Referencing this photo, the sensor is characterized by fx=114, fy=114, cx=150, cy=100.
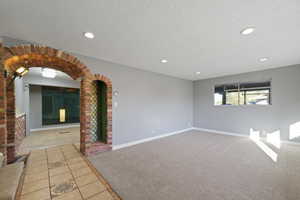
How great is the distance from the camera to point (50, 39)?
7.06ft

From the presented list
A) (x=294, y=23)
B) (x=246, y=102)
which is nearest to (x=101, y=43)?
(x=294, y=23)

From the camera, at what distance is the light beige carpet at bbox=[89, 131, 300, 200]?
1.64 metres

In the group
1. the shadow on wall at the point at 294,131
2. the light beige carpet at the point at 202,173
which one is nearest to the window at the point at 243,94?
the shadow on wall at the point at 294,131

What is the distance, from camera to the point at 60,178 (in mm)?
1967

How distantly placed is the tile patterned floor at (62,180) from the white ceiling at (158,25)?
250 centimetres

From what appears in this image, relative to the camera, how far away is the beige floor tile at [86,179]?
1.86m

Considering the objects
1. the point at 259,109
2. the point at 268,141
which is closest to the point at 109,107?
the point at 259,109

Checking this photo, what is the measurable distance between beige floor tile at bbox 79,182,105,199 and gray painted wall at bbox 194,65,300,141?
16.9ft

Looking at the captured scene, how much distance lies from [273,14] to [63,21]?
2.94m

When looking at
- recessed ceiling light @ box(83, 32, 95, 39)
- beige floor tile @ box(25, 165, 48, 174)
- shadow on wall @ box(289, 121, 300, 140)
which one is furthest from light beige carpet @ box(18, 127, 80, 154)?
shadow on wall @ box(289, 121, 300, 140)

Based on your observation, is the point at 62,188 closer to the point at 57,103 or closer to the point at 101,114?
the point at 101,114

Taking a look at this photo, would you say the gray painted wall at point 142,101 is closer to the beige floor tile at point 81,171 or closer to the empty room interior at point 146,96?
the empty room interior at point 146,96

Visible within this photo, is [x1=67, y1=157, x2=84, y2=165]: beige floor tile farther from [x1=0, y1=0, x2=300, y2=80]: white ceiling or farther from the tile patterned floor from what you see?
[x1=0, y1=0, x2=300, y2=80]: white ceiling

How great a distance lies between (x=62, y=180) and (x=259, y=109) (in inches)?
240
